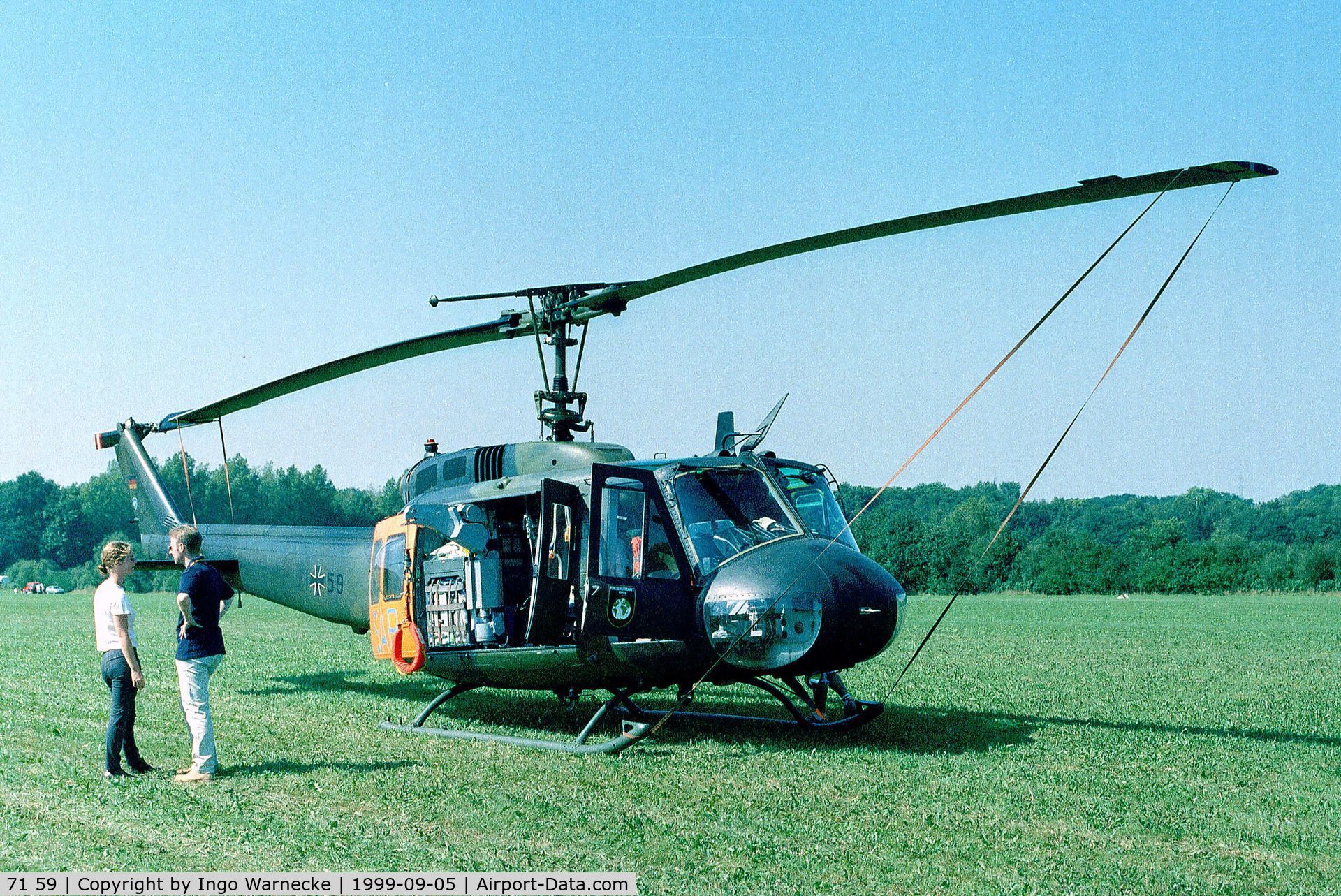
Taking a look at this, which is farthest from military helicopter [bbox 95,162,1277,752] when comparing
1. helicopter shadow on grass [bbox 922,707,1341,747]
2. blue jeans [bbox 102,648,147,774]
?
blue jeans [bbox 102,648,147,774]

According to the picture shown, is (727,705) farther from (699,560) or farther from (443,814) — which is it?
(443,814)

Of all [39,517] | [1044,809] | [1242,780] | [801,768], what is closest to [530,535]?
[801,768]

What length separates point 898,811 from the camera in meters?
6.20

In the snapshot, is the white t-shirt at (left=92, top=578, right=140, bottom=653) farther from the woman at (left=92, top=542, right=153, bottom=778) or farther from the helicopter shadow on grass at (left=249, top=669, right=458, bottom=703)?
the helicopter shadow on grass at (left=249, top=669, right=458, bottom=703)

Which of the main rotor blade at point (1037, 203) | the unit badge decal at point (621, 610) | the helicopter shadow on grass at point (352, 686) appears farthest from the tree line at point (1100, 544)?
the main rotor blade at point (1037, 203)

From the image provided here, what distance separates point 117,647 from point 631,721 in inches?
141

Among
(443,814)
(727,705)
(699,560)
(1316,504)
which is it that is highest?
(699,560)

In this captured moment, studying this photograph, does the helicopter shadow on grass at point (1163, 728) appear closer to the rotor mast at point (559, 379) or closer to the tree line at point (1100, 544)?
the rotor mast at point (559, 379)

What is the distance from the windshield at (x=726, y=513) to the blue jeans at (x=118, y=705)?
12.7ft

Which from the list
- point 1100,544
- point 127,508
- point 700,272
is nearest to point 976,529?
point 1100,544

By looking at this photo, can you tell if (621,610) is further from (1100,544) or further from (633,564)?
(1100,544)

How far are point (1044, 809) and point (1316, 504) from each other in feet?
266

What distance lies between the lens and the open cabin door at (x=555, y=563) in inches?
318

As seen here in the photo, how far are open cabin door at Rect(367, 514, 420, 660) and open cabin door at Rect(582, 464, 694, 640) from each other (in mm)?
2062
